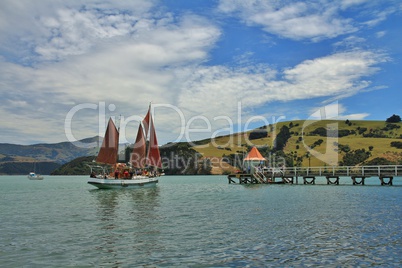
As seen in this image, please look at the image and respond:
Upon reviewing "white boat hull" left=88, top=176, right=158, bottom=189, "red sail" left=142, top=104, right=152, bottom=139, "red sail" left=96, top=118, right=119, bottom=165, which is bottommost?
"white boat hull" left=88, top=176, right=158, bottom=189

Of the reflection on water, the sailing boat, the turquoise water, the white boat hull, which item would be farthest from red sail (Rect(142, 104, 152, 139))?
the turquoise water

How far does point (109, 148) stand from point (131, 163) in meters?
8.68

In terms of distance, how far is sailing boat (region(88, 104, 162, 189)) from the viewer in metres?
77.6

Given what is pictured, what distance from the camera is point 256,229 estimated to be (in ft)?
85.5

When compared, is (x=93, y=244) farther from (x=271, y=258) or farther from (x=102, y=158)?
(x=102, y=158)

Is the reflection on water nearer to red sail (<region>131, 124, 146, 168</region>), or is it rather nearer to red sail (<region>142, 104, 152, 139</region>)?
red sail (<region>131, 124, 146, 168</region>)

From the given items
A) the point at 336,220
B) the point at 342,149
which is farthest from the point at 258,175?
the point at 342,149

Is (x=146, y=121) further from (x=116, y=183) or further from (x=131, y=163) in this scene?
(x=116, y=183)

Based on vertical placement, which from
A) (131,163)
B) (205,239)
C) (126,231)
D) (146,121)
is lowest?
(126,231)

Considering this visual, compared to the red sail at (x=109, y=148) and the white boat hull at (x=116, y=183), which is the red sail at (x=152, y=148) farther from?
the red sail at (x=109, y=148)

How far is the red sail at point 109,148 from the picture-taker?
77.2 meters

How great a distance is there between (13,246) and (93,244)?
4554mm

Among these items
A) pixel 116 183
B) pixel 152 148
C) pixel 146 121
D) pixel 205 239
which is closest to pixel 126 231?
pixel 205 239

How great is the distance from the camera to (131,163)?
3339 inches
